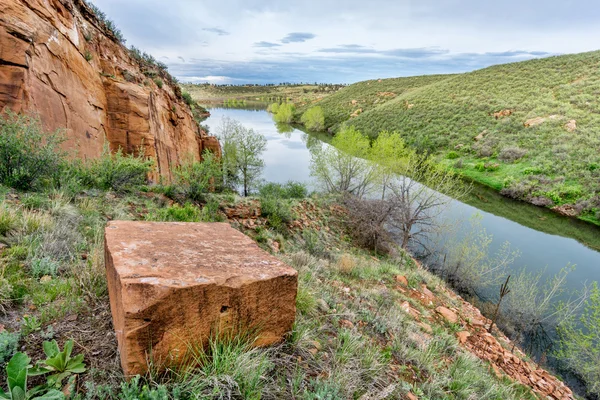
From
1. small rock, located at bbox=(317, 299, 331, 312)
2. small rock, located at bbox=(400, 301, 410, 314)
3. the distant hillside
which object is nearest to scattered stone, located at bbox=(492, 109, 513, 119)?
small rock, located at bbox=(400, 301, 410, 314)

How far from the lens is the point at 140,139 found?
1072cm

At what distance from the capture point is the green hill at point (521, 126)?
19.8m

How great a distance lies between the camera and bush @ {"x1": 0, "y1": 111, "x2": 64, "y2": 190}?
4.48 meters

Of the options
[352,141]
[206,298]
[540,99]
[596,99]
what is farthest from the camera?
[540,99]

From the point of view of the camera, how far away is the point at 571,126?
24078 mm

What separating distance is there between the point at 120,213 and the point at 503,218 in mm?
20325

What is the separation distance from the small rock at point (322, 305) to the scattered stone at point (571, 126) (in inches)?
1209

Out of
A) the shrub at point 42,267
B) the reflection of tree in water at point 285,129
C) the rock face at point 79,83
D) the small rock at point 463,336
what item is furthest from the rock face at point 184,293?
the reflection of tree in water at point 285,129

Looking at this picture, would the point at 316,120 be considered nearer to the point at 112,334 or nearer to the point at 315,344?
the point at 315,344

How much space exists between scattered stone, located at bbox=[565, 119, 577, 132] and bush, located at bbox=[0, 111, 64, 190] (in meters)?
32.9

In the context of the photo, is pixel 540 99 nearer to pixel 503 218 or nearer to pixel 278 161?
pixel 503 218

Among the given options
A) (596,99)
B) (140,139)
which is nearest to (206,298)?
(140,139)

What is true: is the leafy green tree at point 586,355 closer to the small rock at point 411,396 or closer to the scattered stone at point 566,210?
the small rock at point 411,396

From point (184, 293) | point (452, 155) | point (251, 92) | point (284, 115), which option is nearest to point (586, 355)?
point (184, 293)
